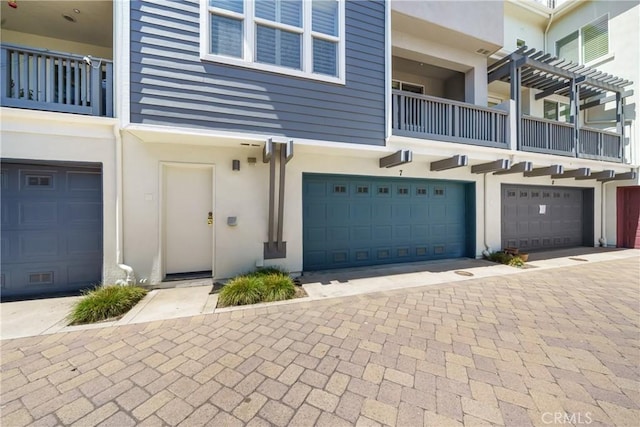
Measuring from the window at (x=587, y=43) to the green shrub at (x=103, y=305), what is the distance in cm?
1572

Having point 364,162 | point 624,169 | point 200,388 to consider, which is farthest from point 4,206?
point 624,169

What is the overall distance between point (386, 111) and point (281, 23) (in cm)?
256

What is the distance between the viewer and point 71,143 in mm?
4148

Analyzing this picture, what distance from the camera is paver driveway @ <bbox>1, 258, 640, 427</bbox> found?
1.88m

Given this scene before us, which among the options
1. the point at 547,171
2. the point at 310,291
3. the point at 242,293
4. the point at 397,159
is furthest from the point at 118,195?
the point at 547,171

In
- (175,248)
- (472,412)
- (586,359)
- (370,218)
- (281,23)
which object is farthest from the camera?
(370,218)

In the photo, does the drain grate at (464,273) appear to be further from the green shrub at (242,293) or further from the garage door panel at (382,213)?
the green shrub at (242,293)

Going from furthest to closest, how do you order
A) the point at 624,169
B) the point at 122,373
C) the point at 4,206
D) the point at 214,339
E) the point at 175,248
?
1. the point at 624,169
2. the point at 175,248
3. the point at 4,206
4. the point at 214,339
5. the point at 122,373

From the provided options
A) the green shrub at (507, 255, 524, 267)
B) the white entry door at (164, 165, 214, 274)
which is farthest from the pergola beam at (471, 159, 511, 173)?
the white entry door at (164, 165, 214, 274)

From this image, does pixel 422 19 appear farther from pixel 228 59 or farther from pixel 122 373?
pixel 122 373

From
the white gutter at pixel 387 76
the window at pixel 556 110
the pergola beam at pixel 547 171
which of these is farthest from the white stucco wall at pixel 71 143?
the window at pixel 556 110

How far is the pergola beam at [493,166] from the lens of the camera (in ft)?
20.7

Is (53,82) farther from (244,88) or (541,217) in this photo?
(541,217)

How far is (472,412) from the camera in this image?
1.88 metres
